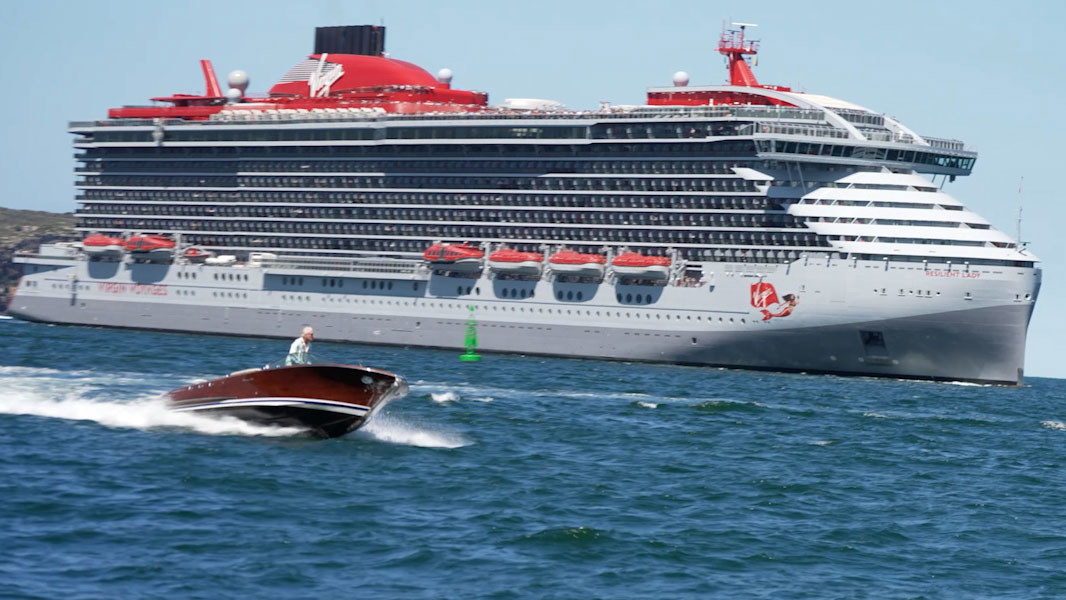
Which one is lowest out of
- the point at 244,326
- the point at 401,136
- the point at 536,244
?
the point at 244,326

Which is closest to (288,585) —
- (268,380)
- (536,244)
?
(268,380)

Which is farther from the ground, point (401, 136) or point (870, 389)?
point (401, 136)

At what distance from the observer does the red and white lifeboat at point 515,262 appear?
8600 centimetres

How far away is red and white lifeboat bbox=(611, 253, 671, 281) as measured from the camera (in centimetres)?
8169

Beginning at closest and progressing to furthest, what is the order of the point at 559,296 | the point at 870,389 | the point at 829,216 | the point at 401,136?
the point at 870,389, the point at 829,216, the point at 559,296, the point at 401,136

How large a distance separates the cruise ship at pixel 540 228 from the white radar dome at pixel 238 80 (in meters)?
0.21

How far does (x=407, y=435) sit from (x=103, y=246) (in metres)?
71.3

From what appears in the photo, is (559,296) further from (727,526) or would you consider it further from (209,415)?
(727,526)

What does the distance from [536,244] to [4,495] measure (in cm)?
6444

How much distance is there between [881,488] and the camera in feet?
113

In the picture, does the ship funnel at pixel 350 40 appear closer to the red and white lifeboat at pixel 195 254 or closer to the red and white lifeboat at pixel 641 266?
the red and white lifeboat at pixel 195 254

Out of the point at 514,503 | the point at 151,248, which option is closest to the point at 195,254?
the point at 151,248

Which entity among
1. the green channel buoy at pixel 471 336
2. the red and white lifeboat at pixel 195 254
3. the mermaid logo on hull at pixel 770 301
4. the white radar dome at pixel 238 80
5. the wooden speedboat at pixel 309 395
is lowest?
the green channel buoy at pixel 471 336

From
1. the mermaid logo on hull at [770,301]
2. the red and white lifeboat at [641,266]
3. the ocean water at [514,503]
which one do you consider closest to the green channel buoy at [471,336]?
the red and white lifeboat at [641,266]
